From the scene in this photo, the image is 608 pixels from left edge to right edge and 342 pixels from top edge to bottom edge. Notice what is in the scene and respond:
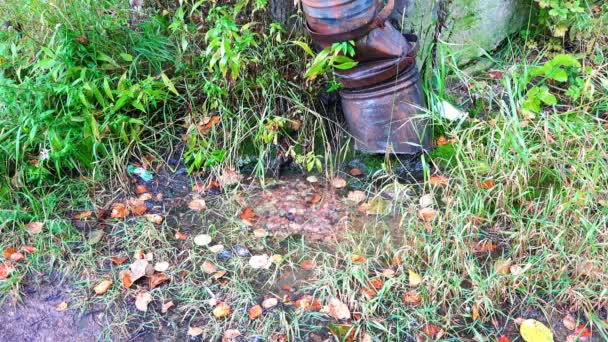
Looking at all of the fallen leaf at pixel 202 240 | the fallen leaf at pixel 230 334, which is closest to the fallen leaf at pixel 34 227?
the fallen leaf at pixel 202 240

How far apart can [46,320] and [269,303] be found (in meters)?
1.02

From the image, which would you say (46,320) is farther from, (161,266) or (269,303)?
(269,303)

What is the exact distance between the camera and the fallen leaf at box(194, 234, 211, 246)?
2723 millimetres

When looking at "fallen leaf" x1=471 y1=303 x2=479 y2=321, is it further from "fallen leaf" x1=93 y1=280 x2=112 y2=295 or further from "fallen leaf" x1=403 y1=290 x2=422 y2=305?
"fallen leaf" x1=93 y1=280 x2=112 y2=295

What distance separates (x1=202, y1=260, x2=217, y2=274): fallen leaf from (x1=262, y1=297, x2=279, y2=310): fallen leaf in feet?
1.06

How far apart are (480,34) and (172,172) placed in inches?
88.2

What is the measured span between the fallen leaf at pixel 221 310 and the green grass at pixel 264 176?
31 mm

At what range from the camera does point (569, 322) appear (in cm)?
224

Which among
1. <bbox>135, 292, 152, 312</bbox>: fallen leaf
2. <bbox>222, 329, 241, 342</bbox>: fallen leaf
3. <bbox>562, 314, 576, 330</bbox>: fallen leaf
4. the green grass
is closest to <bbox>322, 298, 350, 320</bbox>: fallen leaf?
the green grass

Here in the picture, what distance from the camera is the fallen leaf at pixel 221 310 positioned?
2350 mm

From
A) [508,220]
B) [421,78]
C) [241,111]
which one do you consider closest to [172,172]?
[241,111]

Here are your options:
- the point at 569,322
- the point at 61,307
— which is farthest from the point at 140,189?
the point at 569,322

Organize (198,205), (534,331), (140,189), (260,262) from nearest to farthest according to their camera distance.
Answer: (534,331) < (260,262) < (198,205) < (140,189)

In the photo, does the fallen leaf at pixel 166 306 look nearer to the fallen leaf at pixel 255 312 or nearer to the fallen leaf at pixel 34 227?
the fallen leaf at pixel 255 312
